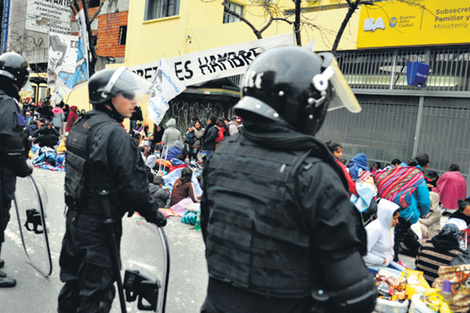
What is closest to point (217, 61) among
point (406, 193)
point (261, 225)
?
point (406, 193)

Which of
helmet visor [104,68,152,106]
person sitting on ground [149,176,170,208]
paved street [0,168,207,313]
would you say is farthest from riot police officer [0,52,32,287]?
person sitting on ground [149,176,170,208]

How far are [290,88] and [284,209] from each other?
48 centimetres

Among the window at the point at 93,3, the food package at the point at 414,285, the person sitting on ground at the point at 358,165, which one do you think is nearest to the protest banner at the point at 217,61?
the person sitting on ground at the point at 358,165

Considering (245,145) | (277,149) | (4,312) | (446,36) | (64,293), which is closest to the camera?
(277,149)

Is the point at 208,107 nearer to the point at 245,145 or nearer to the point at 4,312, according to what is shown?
the point at 4,312

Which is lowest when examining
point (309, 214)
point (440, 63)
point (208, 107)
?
point (309, 214)

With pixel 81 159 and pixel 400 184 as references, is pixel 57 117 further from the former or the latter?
pixel 81 159

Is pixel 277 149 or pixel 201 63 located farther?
pixel 201 63

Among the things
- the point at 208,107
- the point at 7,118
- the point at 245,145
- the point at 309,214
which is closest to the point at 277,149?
the point at 245,145

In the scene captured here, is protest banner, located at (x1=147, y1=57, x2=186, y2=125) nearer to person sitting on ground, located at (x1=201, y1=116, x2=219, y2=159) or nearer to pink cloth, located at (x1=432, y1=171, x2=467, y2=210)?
person sitting on ground, located at (x1=201, y1=116, x2=219, y2=159)

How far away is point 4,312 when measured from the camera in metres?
3.49

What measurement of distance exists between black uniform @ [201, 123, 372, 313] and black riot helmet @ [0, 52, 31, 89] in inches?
122

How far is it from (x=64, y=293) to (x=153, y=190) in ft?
16.6

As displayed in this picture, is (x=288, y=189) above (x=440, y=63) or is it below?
below
